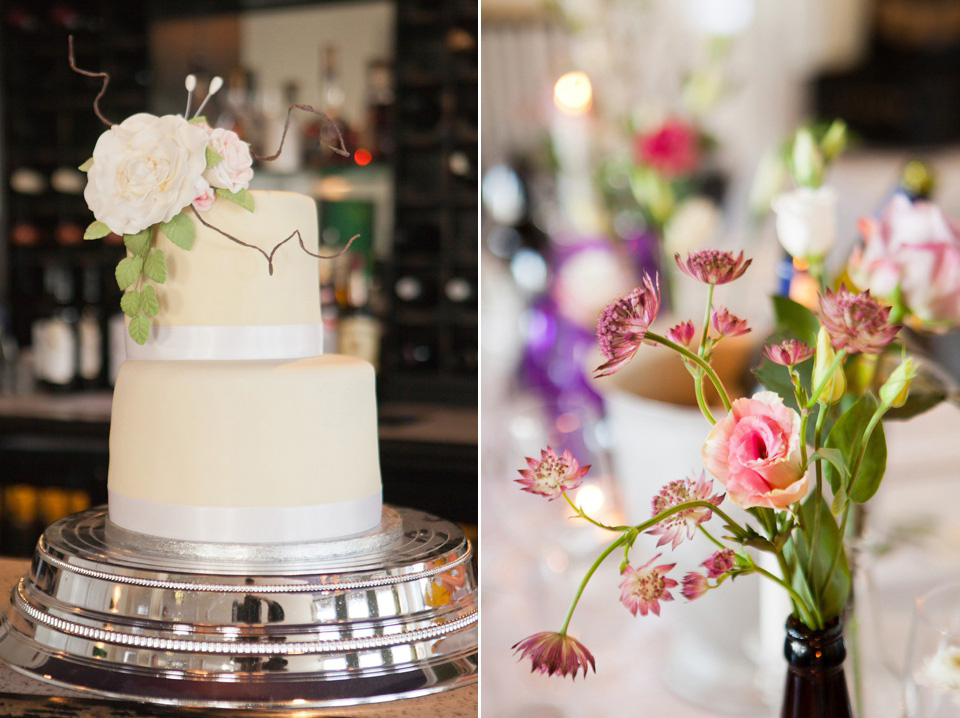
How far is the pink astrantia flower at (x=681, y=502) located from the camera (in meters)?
0.46

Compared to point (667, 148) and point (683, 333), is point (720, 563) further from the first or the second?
point (667, 148)

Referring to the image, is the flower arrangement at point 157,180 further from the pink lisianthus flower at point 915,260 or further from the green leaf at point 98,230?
the pink lisianthus flower at point 915,260

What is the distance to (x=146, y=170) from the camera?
747mm

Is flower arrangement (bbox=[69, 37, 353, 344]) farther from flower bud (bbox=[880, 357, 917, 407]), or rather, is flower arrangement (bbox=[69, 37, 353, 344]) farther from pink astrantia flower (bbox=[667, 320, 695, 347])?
flower bud (bbox=[880, 357, 917, 407])

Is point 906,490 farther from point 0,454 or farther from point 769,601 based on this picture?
point 0,454

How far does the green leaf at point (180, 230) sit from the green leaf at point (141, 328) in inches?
3.3

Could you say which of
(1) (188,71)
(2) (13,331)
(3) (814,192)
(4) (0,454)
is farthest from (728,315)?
(2) (13,331)

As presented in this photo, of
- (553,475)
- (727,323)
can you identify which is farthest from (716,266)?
(553,475)

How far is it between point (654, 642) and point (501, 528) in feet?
1.18

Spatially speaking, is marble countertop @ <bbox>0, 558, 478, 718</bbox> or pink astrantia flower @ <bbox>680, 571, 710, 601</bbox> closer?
pink astrantia flower @ <bbox>680, 571, 710, 601</bbox>

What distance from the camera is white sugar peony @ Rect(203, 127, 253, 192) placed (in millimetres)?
778

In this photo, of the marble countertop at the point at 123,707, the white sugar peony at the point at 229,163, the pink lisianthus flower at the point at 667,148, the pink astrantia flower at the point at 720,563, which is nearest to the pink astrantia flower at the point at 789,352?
the pink astrantia flower at the point at 720,563

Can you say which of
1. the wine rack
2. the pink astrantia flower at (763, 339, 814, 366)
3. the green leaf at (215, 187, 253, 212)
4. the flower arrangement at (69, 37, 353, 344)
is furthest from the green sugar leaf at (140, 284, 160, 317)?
the wine rack

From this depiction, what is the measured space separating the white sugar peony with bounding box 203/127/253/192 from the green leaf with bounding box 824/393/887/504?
54cm
